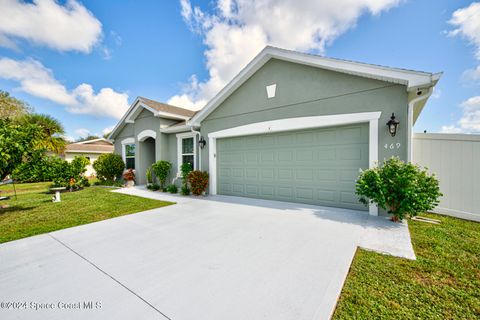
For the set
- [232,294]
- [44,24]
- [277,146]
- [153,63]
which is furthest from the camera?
[153,63]

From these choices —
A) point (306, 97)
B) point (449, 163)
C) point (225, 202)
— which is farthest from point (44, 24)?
point (449, 163)

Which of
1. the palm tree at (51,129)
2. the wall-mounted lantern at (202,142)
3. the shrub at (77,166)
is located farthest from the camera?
the palm tree at (51,129)

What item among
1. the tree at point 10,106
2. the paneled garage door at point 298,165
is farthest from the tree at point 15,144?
the tree at point 10,106

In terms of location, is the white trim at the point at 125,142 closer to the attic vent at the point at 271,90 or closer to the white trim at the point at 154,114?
the white trim at the point at 154,114

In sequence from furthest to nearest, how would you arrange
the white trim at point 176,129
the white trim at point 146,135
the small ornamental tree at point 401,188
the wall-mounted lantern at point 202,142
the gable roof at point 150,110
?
the white trim at point 146,135, the gable roof at point 150,110, the white trim at point 176,129, the wall-mounted lantern at point 202,142, the small ornamental tree at point 401,188

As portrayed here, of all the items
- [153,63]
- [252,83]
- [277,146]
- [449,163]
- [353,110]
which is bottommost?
[449,163]

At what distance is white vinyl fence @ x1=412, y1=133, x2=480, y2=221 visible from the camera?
5164 mm

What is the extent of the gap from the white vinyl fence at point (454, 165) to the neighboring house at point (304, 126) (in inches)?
45.6

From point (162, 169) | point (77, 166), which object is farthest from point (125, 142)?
point (162, 169)

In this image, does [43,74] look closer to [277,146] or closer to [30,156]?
[30,156]

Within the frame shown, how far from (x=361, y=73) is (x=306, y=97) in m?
1.62

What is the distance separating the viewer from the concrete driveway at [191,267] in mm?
2105

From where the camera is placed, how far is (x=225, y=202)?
7.28 meters

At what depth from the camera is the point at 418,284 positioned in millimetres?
2480
